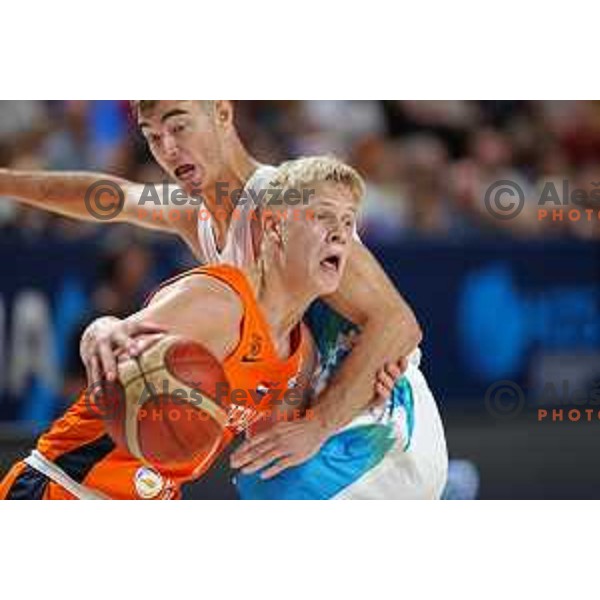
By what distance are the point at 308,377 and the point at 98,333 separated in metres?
0.75

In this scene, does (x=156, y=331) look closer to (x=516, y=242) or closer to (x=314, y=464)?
(x=314, y=464)

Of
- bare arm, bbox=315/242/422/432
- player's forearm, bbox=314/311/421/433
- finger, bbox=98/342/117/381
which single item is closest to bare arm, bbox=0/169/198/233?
finger, bbox=98/342/117/381

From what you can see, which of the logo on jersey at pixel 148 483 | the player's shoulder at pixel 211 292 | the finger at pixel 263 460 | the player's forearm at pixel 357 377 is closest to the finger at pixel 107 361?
the player's shoulder at pixel 211 292

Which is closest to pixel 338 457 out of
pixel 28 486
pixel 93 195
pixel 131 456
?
pixel 131 456

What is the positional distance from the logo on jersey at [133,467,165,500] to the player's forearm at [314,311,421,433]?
60 cm

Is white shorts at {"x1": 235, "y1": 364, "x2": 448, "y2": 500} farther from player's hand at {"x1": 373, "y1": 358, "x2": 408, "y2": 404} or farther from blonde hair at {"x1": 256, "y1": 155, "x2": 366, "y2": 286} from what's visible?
blonde hair at {"x1": 256, "y1": 155, "x2": 366, "y2": 286}

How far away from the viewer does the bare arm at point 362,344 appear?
4.83 m

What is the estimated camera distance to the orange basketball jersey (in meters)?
4.72

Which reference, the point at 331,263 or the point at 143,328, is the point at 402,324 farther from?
the point at 143,328

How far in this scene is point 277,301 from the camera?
15.5ft

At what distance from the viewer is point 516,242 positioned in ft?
16.9

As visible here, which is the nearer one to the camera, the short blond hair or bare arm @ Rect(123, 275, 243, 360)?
bare arm @ Rect(123, 275, 243, 360)
